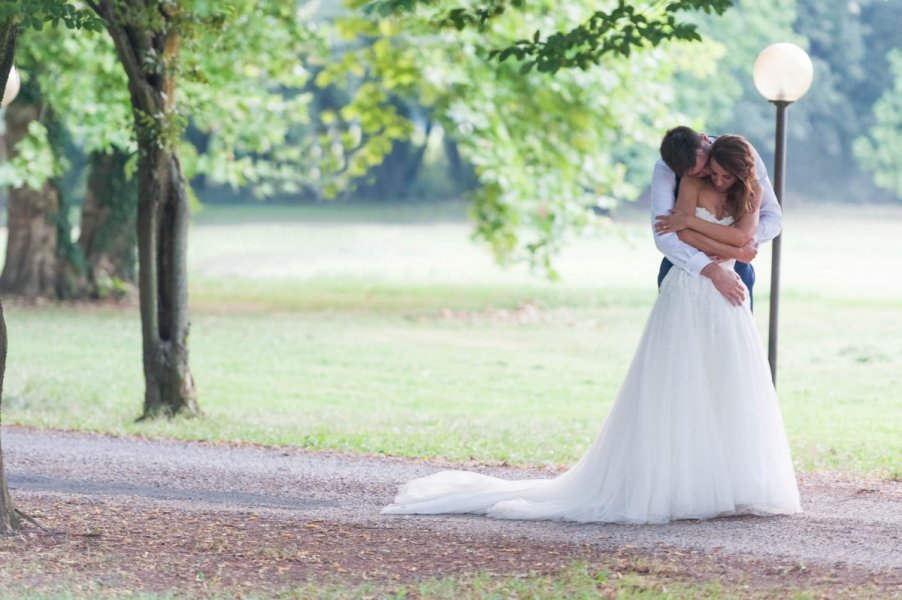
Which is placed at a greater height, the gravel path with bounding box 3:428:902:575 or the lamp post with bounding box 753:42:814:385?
the lamp post with bounding box 753:42:814:385

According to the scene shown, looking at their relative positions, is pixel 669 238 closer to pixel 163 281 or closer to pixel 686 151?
pixel 686 151

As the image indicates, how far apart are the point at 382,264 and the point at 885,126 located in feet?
76.9

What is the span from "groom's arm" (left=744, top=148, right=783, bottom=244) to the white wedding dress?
0.25 meters

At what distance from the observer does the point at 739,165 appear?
796 centimetres

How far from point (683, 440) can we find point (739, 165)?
1.56 meters

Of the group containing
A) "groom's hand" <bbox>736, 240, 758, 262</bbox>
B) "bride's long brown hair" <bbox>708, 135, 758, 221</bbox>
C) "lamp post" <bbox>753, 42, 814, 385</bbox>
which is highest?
"lamp post" <bbox>753, 42, 814, 385</bbox>

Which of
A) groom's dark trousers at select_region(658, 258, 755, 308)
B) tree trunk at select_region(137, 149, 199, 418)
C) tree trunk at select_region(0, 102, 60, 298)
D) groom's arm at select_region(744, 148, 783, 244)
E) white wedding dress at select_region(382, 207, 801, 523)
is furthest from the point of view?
tree trunk at select_region(0, 102, 60, 298)

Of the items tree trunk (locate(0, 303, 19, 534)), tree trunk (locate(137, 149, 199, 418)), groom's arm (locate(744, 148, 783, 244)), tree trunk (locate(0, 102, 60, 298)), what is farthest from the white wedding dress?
tree trunk (locate(0, 102, 60, 298))

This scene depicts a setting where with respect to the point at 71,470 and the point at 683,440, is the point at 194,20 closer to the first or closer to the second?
the point at 71,470

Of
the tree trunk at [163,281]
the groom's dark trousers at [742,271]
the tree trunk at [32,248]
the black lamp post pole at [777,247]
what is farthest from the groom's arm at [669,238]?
the tree trunk at [32,248]

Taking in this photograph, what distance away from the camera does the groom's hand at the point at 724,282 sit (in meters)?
8.14

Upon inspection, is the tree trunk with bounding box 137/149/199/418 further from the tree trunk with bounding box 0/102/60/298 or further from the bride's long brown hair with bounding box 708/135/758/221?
the tree trunk with bounding box 0/102/60/298

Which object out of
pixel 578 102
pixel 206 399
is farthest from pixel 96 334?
pixel 578 102

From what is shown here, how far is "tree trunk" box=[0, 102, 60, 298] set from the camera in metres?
26.0
